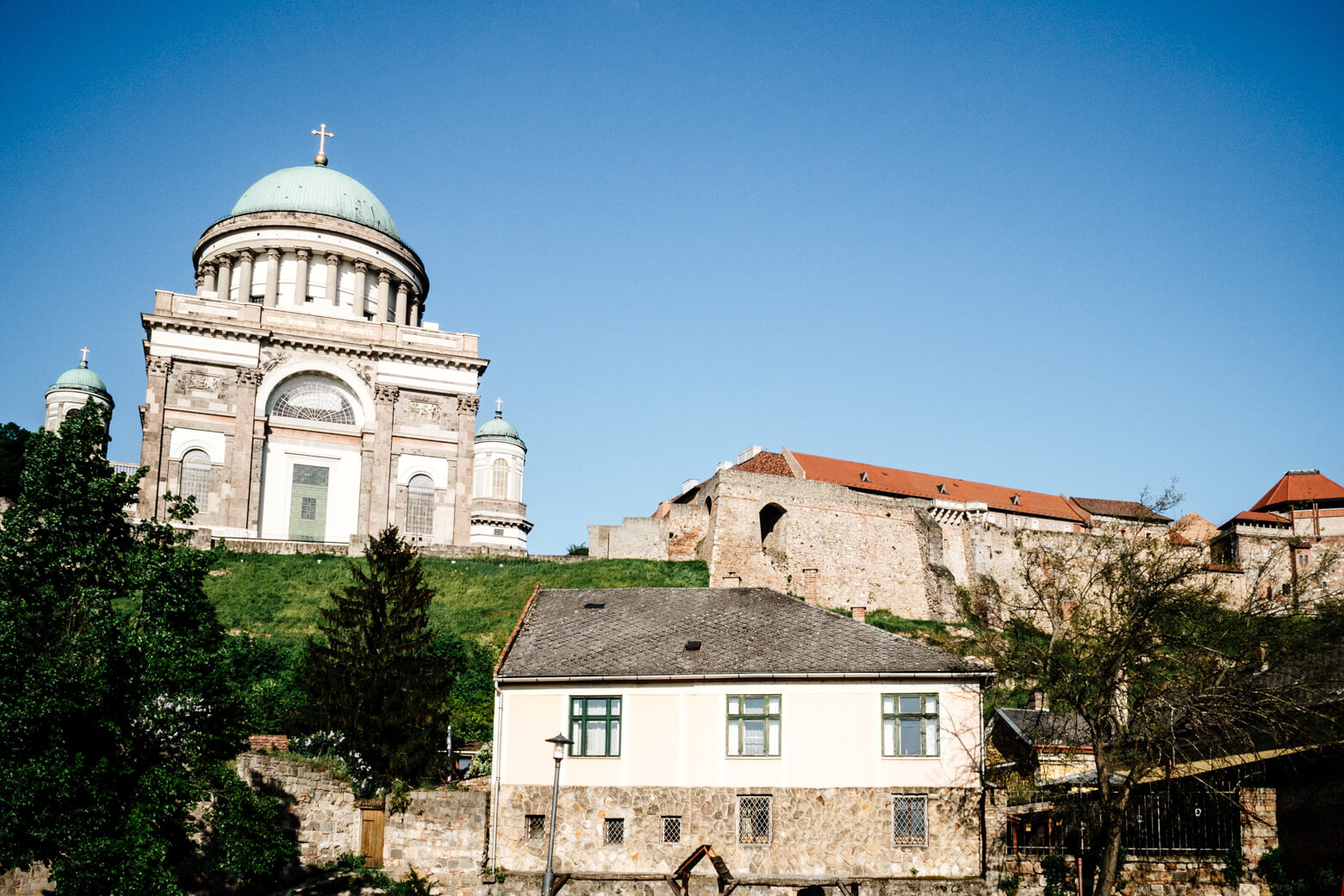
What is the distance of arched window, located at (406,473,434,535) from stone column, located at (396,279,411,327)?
40.8ft

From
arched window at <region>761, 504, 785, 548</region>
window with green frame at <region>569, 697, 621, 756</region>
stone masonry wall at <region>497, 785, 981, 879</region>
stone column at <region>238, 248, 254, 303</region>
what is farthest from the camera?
stone column at <region>238, 248, 254, 303</region>

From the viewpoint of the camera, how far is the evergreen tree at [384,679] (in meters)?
28.0

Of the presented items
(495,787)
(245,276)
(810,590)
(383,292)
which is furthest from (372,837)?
(383,292)

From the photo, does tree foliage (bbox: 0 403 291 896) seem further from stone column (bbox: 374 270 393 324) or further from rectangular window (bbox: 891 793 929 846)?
stone column (bbox: 374 270 393 324)

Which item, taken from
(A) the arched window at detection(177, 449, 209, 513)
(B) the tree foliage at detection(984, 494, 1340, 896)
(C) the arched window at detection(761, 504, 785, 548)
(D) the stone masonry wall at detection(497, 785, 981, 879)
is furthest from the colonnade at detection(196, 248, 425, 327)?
(B) the tree foliage at detection(984, 494, 1340, 896)

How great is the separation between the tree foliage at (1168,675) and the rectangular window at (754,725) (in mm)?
4762

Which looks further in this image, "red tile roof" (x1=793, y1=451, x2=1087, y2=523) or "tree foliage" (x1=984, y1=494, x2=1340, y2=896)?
"red tile roof" (x1=793, y1=451, x2=1087, y2=523)

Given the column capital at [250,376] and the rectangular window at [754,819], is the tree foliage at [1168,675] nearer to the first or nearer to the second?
the rectangular window at [754,819]

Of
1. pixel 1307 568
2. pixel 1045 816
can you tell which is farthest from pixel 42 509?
pixel 1307 568

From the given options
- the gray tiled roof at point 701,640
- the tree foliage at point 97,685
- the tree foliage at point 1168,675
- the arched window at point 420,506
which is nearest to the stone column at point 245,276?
the arched window at point 420,506

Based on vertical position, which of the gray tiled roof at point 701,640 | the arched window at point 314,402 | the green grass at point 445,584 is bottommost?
the gray tiled roof at point 701,640

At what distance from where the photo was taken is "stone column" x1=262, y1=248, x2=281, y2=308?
67.1m

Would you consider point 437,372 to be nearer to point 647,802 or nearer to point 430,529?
point 430,529

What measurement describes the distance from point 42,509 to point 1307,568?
71927mm
